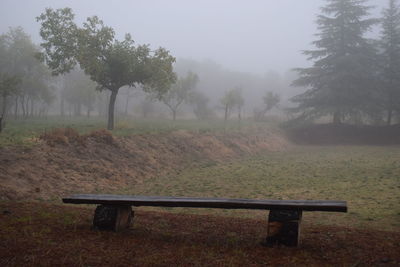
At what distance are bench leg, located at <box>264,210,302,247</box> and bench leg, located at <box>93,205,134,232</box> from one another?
2.91m

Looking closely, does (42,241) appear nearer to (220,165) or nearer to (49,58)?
(220,165)

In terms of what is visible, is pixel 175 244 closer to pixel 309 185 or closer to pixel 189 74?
pixel 309 185

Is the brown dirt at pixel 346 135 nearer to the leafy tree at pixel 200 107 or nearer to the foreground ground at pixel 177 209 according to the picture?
the foreground ground at pixel 177 209

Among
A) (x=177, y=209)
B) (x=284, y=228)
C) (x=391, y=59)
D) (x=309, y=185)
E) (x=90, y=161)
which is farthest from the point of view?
(x=391, y=59)

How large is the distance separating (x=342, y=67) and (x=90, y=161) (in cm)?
3394

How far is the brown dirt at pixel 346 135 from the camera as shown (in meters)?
32.6

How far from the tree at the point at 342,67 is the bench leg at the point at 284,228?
33.9 m

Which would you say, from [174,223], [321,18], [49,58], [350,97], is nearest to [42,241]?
[174,223]

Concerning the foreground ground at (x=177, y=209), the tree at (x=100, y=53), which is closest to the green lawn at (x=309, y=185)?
the foreground ground at (x=177, y=209)

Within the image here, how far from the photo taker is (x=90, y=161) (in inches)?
535

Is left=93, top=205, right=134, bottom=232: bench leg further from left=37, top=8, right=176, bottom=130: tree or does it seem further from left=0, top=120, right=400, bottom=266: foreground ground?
left=37, top=8, right=176, bottom=130: tree

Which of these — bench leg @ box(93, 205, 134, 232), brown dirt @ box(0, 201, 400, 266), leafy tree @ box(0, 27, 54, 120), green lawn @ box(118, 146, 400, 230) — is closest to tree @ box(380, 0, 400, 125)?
green lawn @ box(118, 146, 400, 230)

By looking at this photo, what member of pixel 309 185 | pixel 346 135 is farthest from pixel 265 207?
pixel 346 135

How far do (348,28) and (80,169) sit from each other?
37753 millimetres
